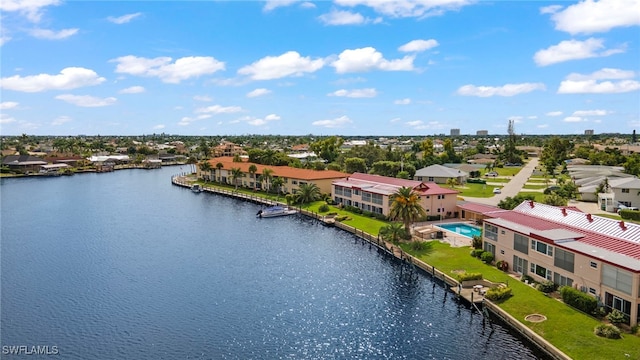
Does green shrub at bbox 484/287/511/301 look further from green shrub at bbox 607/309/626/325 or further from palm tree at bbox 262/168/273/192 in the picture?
palm tree at bbox 262/168/273/192

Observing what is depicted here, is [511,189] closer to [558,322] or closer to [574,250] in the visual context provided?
[574,250]

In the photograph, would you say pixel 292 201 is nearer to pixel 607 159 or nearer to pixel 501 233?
pixel 501 233

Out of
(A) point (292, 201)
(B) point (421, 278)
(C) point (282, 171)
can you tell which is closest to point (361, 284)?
(B) point (421, 278)

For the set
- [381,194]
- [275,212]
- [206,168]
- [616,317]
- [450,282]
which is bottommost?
[450,282]

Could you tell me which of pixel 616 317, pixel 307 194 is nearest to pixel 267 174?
pixel 307 194

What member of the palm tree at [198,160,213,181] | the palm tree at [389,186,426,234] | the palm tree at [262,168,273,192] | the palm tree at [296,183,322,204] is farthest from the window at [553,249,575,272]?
the palm tree at [198,160,213,181]

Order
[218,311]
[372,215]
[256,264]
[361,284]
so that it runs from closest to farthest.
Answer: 1. [218,311]
2. [361,284]
3. [256,264]
4. [372,215]
